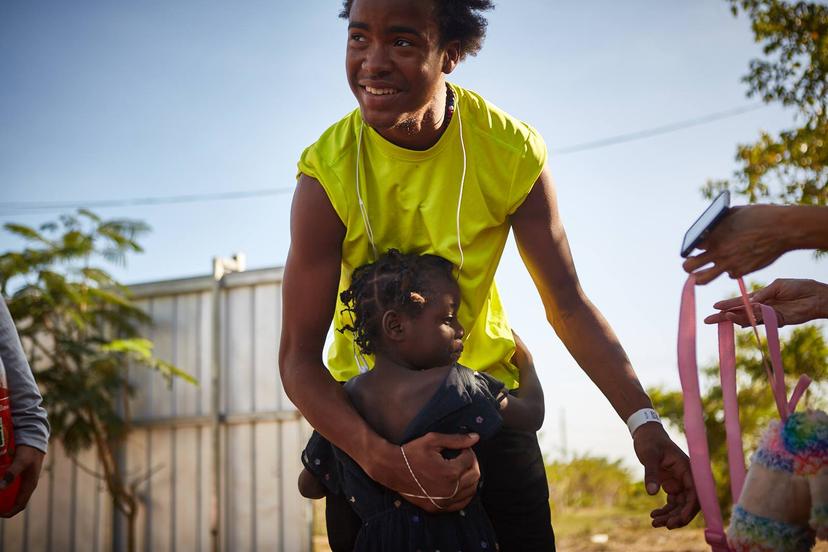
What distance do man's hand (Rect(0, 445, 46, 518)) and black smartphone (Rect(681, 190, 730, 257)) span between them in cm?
197

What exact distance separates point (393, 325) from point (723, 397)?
34.9 inches

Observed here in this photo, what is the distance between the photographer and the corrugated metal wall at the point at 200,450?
7.92 metres

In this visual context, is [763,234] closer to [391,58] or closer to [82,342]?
[391,58]

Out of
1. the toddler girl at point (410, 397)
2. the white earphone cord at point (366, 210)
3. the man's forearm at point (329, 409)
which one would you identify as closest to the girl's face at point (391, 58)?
the white earphone cord at point (366, 210)

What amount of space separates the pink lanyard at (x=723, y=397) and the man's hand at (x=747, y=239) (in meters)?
0.11

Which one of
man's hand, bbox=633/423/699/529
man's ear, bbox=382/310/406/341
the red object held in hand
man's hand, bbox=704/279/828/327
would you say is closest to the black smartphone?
man's hand, bbox=704/279/828/327

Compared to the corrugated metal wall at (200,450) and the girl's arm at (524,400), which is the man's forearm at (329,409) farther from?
the corrugated metal wall at (200,450)

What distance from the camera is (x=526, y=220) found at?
2.55m

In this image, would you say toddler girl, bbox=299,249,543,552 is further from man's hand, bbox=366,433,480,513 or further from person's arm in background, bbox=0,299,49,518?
person's arm in background, bbox=0,299,49,518

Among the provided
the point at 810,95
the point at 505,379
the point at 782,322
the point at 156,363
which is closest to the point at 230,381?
the point at 156,363

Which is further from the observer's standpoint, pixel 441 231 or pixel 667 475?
pixel 441 231

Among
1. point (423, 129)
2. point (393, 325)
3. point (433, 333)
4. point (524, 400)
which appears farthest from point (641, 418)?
point (423, 129)

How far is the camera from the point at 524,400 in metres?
2.50

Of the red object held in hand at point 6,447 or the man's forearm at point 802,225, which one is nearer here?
the man's forearm at point 802,225
